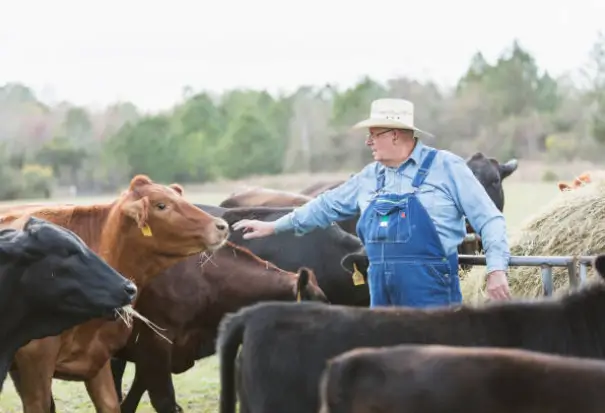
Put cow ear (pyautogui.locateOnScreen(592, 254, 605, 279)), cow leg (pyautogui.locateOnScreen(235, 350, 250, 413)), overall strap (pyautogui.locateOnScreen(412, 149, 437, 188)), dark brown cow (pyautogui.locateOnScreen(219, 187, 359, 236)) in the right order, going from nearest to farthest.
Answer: cow leg (pyautogui.locateOnScreen(235, 350, 250, 413)) < cow ear (pyautogui.locateOnScreen(592, 254, 605, 279)) < overall strap (pyautogui.locateOnScreen(412, 149, 437, 188)) < dark brown cow (pyautogui.locateOnScreen(219, 187, 359, 236))

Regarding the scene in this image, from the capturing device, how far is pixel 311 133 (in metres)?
78.1

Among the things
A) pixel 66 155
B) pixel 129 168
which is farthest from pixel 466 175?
pixel 66 155

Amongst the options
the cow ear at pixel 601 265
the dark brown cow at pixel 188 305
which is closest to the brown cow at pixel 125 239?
the dark brown cow at pixel 188 305

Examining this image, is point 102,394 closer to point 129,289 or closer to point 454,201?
point 129,289

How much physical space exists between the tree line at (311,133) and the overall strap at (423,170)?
192ft

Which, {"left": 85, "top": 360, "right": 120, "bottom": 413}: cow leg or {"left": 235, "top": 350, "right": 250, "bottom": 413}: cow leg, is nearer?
{"left": 235, "top": 350, "right": 250, "bottom": 413}: cow leg

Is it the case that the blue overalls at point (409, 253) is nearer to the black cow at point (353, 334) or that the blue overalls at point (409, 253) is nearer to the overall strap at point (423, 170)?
the overall strap at point (423, 170)

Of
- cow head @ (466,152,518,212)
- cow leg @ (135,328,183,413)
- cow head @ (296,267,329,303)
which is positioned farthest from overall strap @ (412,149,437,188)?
cow head @ (466,152,518,212)

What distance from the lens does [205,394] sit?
982cm

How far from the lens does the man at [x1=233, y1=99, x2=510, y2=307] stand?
5418 mm

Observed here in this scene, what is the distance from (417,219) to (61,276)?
79.7 inches

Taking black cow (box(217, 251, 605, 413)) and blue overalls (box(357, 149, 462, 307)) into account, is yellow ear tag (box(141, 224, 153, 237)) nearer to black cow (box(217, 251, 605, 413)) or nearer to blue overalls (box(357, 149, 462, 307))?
blue overalls (box(357, 149, 462, 307))

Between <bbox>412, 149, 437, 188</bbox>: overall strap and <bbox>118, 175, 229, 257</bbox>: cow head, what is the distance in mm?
2259

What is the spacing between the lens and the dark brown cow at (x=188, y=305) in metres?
7.70
